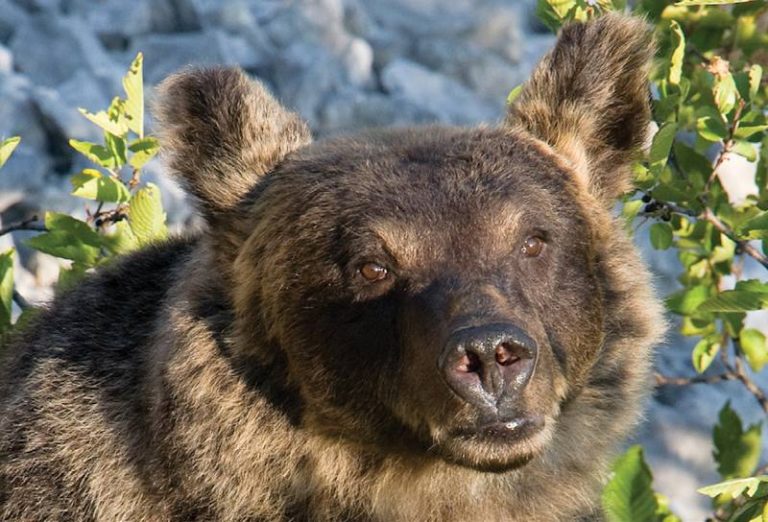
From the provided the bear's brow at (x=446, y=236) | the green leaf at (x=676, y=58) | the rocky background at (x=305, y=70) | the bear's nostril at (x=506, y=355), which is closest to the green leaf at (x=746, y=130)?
→ the green leaf at (x=676, y=58)

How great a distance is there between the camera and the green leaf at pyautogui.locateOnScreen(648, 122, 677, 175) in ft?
16.7

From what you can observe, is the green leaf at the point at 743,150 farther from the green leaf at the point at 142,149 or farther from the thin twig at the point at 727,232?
the green leaf at the point at 142,149

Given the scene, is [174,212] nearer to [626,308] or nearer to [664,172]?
[664,172]

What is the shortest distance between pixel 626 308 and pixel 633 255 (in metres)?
0.22

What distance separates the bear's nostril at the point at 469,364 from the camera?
161 inches

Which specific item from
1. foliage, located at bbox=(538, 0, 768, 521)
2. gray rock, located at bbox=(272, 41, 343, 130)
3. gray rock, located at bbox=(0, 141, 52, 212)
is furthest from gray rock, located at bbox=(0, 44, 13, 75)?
foliage, located at bbox=(538, 0, 768, 521)

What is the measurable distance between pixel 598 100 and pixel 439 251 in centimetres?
113

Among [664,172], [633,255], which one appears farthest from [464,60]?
[633,255]

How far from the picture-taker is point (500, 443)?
419 centimetres

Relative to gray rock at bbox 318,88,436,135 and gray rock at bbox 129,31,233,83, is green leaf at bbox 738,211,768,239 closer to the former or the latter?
gray rock at bbox 318,88,436,135

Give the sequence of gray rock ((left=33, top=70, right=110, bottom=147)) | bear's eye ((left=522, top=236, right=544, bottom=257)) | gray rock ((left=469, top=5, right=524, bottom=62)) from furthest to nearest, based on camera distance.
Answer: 1. gray rock ((left=469, top=5, right=524, bottom=62))
2. gray rock ((left=33, top=70, right=110, bottom=147))
3. bear's eye ((left=522, top=236, right=544, bottom=257))

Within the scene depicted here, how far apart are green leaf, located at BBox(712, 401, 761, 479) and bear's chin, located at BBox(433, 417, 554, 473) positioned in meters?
2.15

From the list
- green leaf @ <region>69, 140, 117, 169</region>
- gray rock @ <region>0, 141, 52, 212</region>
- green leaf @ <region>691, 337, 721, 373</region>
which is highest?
green leaf @ <region>69, 140, 117, 169</region>

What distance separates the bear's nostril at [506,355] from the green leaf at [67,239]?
2253mm
